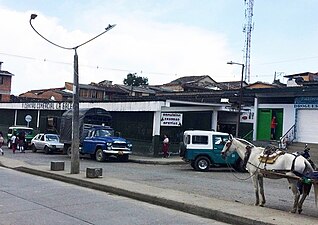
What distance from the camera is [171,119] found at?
3547 cm

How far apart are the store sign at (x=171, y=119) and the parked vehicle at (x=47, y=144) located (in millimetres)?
8143

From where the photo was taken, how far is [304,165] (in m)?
11.0

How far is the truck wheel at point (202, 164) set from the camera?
25047 millimetres

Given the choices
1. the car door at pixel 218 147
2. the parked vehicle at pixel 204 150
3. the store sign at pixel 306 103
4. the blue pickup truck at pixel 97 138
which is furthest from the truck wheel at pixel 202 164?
A: the store sign at pixel 306 103

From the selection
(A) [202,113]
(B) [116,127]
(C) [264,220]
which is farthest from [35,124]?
(C) [264,220]

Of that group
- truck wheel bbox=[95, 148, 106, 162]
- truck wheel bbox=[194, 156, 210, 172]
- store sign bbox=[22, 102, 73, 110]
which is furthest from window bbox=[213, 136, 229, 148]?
store sign bbox=[22, 102, 73, 110]

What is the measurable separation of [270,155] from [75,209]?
5.07 meters

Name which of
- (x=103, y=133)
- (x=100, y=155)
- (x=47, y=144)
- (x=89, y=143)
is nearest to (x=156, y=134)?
(x=103, y=133)

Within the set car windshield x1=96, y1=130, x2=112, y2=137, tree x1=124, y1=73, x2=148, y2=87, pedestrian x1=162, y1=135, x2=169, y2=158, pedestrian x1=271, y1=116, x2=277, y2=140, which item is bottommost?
pedestrian x1=162, y1=135, x2=169, y2=158

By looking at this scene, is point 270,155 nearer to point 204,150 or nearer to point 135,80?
point 204,150

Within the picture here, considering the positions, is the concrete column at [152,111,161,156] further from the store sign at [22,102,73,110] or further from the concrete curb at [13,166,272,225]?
the concrete curb at [13,166,272,225]

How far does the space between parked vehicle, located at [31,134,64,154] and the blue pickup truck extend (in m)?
2.51

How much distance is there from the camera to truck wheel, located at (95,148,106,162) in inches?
1178

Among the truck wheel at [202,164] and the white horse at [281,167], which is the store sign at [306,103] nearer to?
the truck wheel at [202,164]
